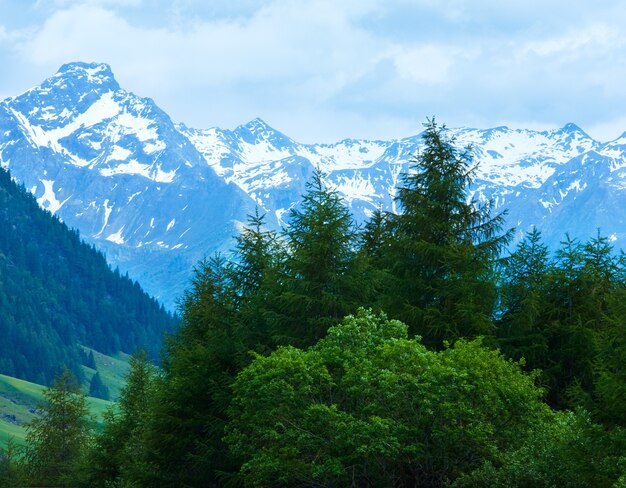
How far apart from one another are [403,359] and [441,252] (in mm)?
13615

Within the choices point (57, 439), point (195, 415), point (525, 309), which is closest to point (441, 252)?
point (525, 309)

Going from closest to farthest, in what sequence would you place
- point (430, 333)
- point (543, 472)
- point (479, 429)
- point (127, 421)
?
point (543, 472), point (479, 429), point (430, 333), point (127, 421)

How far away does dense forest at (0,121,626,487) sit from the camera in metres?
33.4

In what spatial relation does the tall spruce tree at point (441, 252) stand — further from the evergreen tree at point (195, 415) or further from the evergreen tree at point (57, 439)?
the evergreen tree at point (57, 439)

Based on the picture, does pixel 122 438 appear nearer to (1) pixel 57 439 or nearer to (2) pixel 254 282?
(1) pixel 57 439

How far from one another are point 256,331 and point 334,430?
17.4 m

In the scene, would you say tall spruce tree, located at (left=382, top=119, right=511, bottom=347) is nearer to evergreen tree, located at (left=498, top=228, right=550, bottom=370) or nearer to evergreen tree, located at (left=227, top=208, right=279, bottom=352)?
evergreen tree, located at (left=498, top=228, right=550, bottom=370)

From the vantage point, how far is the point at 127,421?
275ft

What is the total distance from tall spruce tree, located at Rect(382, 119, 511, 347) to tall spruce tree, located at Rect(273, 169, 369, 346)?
7.62ft

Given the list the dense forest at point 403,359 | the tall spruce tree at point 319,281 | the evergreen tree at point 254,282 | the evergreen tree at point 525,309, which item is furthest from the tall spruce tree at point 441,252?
the evergreen tree at point 254,282

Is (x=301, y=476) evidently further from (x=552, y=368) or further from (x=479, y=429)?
(x=552, y=368)

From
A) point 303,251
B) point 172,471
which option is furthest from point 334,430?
point 172,471

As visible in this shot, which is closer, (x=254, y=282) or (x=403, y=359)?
(x=403, y=359)

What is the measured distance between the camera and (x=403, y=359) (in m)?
36.4
